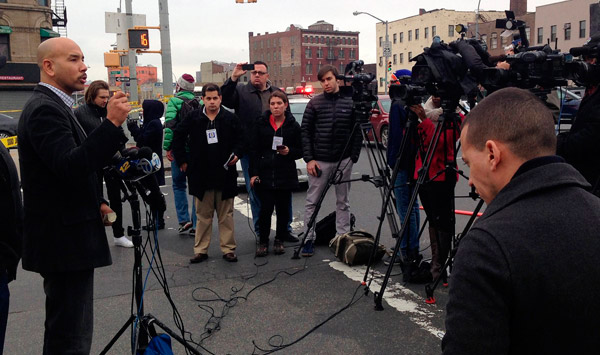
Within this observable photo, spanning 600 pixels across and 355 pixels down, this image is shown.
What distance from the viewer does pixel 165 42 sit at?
53.3 feet

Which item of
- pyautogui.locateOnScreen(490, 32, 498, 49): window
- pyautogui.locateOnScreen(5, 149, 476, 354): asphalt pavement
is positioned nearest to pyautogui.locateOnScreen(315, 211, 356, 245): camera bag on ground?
pyautogui.locateOnScreen(5, 149, 476, 354): asphalt pavement

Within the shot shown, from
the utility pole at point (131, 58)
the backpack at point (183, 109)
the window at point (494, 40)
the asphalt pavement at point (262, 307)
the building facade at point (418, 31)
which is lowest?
the asphalt pavement at point (262, 307)

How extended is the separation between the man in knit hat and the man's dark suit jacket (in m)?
4.48

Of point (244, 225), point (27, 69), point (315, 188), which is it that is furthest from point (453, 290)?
point (27, 69)

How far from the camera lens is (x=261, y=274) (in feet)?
19.0

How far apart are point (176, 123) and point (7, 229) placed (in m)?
4.71

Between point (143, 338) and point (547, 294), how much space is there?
2531mm

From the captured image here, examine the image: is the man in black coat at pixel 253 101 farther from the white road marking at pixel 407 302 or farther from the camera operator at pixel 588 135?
the camera operator at pixel 588 135

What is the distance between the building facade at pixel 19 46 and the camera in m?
38.2

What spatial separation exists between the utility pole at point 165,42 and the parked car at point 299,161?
4297mm

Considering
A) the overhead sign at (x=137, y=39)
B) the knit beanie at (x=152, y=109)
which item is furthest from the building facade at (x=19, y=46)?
the knit beanie at (x=152, y=109)

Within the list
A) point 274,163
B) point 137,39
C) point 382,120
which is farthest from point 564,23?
point 274,163

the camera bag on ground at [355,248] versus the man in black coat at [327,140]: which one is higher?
the man in black coat at [327,140]

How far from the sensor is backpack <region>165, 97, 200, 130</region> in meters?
7.25
